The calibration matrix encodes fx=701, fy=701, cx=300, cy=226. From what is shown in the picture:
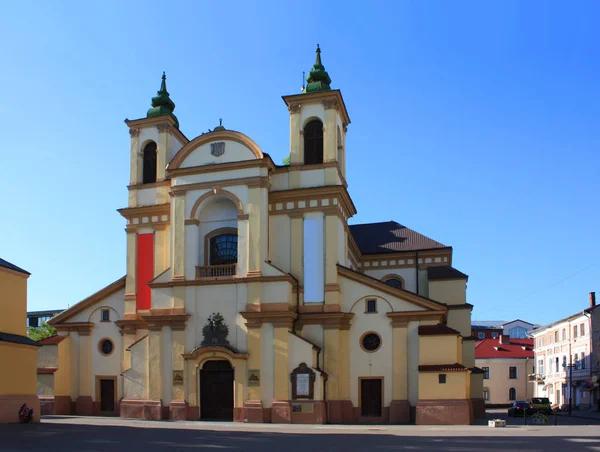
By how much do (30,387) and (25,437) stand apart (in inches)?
320

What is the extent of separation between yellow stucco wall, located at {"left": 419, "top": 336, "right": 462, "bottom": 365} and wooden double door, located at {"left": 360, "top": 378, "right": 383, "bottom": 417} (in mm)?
2553

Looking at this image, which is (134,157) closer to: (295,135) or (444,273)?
(295,135)

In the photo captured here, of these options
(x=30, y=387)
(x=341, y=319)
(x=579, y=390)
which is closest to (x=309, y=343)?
(x=341, y=319)

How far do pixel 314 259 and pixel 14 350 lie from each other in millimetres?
14204

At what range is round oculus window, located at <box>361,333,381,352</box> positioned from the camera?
33.9m

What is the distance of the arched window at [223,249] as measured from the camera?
35.8 metres

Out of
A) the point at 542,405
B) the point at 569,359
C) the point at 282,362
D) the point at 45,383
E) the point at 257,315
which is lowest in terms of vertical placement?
the point at 542,405

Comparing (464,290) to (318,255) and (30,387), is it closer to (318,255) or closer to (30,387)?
(318,255)

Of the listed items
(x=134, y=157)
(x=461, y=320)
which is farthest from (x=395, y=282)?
(x=134, y=157)

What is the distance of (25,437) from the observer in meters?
Result: 21.6

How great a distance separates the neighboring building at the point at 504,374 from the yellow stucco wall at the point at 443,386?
138 feet

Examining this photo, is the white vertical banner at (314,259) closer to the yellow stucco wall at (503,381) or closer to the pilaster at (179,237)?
the pilaster at (179,237)

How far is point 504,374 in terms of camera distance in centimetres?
7275

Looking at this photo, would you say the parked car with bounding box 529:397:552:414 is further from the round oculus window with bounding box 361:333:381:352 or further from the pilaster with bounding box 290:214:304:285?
the pilaster with bounding box 290:214:304:285
